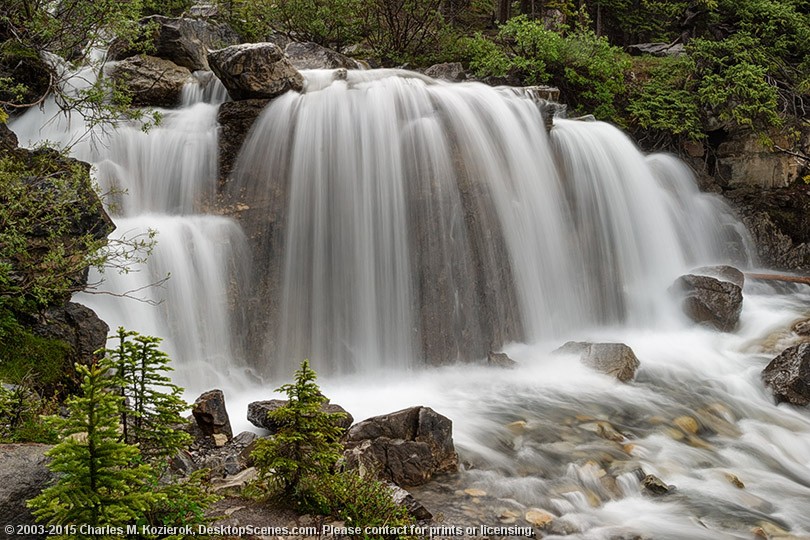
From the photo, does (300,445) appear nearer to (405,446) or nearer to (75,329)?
(405,446)

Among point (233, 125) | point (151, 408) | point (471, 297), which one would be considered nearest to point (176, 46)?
point (233, 125)

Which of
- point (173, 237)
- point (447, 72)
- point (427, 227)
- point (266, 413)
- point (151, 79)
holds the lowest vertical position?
point (266, 413)

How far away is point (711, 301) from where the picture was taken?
10.9 meters

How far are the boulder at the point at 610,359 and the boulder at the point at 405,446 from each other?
3765 mm

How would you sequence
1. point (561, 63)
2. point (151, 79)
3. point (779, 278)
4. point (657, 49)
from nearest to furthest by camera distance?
point (151, 79) < point (779, 278) < point (561, 63) < point (657, 49)

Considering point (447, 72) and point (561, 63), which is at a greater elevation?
point (561, 63)

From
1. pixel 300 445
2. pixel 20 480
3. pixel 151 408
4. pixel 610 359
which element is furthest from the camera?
pixel 610 359

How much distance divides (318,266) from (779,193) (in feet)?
42.2

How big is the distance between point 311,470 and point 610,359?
241 inches

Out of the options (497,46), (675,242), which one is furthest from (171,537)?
(497,46)

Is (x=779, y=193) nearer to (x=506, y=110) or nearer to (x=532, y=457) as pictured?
(x=506, y=110)

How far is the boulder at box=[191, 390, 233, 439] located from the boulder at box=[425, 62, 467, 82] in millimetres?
11421

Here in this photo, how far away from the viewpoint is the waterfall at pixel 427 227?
9.14m

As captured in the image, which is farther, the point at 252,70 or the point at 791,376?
the point at 252,70
